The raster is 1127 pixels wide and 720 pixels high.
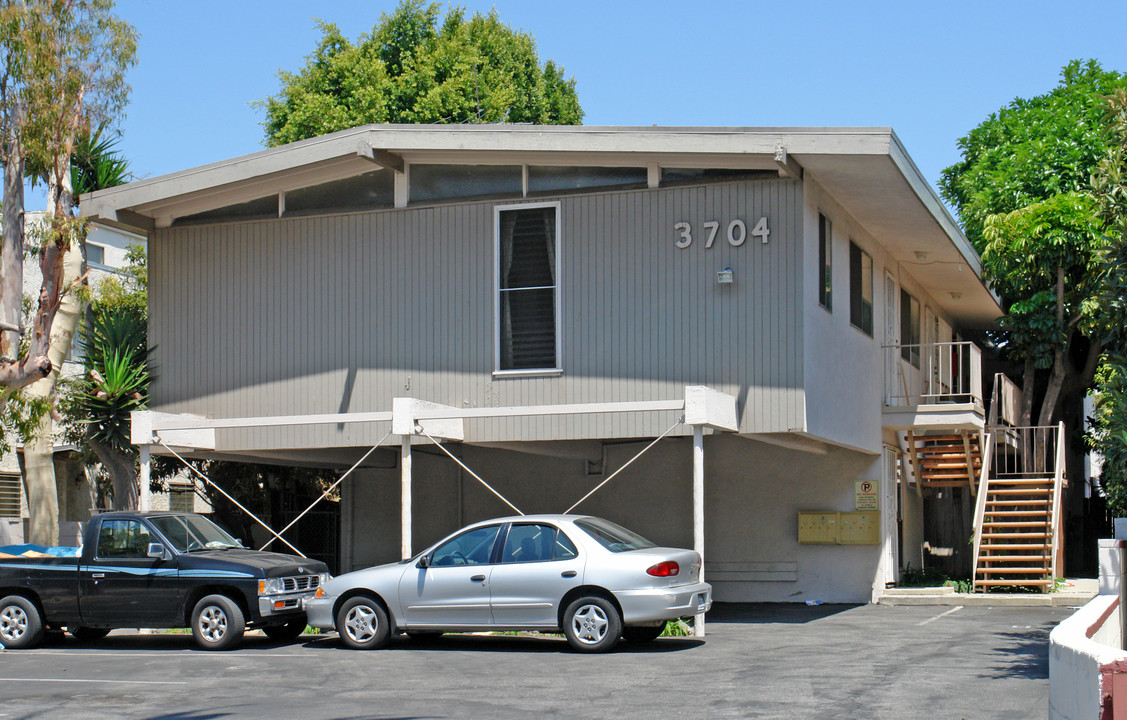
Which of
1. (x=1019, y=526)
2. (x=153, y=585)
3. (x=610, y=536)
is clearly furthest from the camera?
(x=1019, y=526)

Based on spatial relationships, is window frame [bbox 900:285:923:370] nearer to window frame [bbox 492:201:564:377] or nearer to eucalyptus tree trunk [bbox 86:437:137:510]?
window frame [bbox 492:201:564:377]

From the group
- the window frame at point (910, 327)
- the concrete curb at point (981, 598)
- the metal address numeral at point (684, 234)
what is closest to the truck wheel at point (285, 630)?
the metal address numeral at point (684, 234)

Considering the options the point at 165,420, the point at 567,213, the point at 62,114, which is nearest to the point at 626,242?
the point at 567,213

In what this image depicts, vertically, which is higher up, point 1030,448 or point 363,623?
point 1030,448

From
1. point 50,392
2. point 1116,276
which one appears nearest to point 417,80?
point 50,392

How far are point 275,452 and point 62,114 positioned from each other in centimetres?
656

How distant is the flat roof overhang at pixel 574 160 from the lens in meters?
15.0

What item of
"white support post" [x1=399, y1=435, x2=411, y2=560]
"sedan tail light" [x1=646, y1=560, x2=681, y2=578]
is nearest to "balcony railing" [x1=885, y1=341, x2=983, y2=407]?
"sedan tail light" [x1=646, y1=560, x2=681, y2=578]

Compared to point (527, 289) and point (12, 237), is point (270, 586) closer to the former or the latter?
point (527, 289)

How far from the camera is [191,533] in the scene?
1443 centimetres

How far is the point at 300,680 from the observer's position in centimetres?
1113

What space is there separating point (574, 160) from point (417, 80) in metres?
19.9

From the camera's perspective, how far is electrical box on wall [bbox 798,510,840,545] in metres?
18.7

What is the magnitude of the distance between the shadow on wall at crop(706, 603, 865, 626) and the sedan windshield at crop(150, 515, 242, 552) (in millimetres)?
6455
